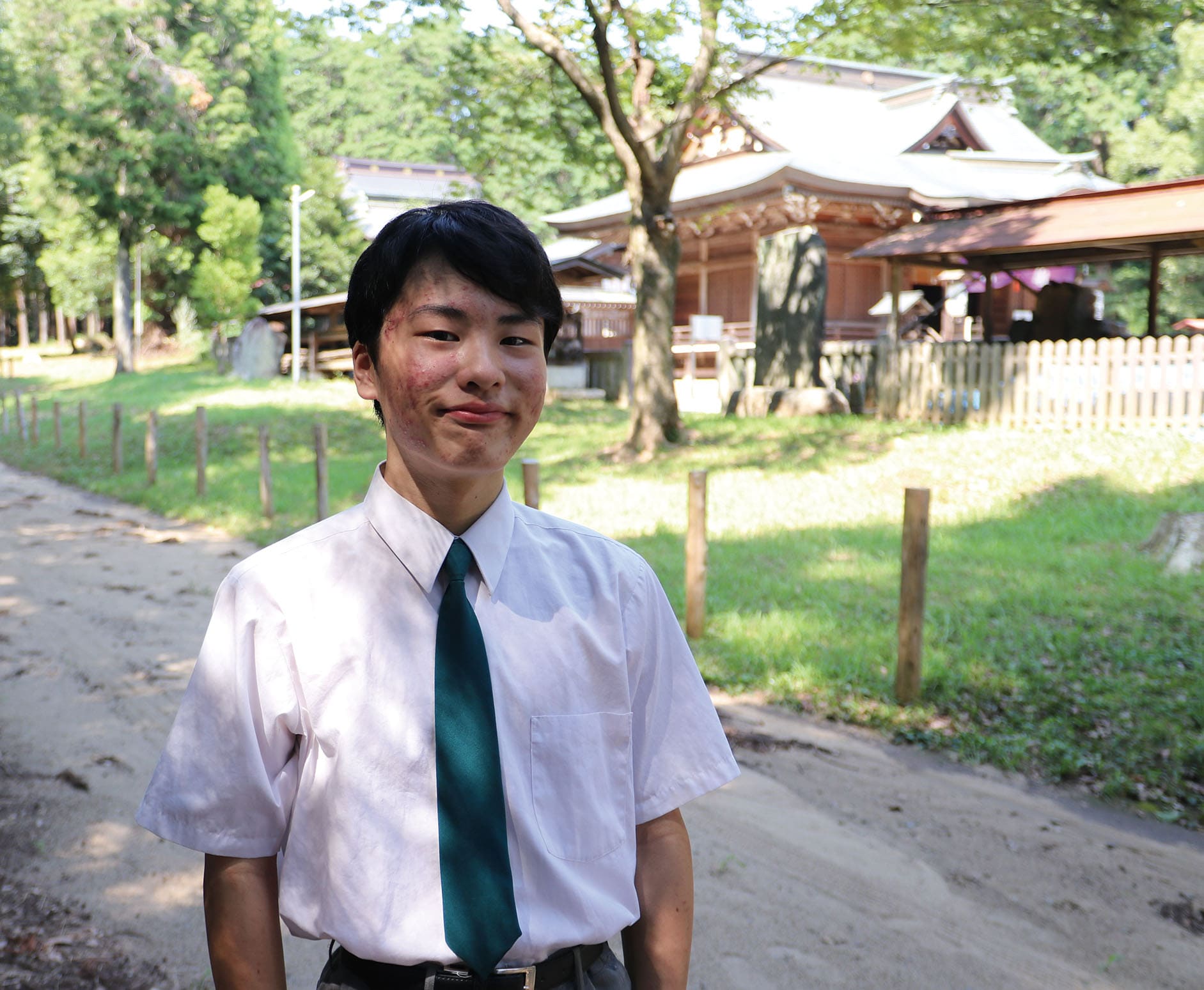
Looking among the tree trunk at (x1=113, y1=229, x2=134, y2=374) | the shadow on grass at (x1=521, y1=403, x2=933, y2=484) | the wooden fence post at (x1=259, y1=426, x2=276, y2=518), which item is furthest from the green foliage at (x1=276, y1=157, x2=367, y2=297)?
the wooden fence post at (x1=259, y1=426, x2=276, y2=518)

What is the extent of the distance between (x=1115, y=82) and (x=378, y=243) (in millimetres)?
41986

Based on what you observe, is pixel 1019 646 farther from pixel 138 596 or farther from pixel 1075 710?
pixel 138 596

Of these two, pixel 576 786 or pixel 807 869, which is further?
pixel 807 869

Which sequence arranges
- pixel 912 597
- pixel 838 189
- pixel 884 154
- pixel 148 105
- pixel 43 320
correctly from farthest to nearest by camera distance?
pixel 43 320, pixel 148 105, pixel 884 154, pixel 838 189, pixel 912 597

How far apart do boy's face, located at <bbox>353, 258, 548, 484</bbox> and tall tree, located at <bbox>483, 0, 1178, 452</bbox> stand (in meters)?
9.74

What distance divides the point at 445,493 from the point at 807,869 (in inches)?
115

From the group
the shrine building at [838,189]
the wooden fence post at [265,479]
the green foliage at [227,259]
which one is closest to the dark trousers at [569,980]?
the wooden fence post at [265,479]

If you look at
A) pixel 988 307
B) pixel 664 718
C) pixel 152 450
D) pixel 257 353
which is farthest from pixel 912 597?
pixel 257 353

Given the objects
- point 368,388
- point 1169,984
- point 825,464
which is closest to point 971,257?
point 825,464

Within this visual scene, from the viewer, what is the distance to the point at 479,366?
5.72 ft

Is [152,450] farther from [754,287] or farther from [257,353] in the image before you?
[257,353]

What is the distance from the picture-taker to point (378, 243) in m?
1.82

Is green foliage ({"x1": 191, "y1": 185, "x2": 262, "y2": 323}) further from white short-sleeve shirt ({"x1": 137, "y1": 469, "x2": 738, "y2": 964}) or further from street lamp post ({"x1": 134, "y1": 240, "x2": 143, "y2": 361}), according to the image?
white short-sleeve shirt ({"x1": 137, "y1": 469, "x2": 738, "y2": 964})

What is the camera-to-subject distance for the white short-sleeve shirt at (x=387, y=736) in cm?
165
